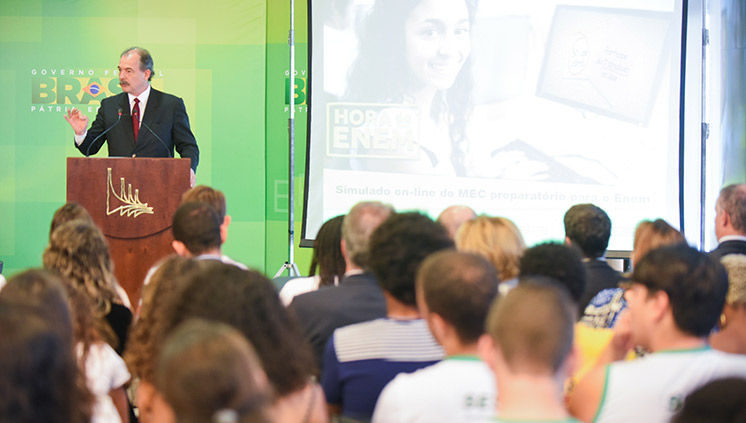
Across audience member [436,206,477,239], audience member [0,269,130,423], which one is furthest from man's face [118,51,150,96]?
audience member [0,269,130,423]

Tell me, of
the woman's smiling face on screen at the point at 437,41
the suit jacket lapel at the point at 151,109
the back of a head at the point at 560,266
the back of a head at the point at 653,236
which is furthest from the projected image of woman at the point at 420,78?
the back of a head at the point at 560,266

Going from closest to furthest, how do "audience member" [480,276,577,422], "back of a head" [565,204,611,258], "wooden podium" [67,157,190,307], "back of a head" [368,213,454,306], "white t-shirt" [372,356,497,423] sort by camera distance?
"audience member" [480,276,577,422] < "white t-shirt" [372,356,497,423] < "back of a head" [368,213,454,306] < "back of a head" [565,204,611,258] < "wooden podium" [67,157,190,307]

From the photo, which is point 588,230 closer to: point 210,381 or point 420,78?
point 420,78

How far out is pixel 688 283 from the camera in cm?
189

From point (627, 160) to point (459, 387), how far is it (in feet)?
14.3

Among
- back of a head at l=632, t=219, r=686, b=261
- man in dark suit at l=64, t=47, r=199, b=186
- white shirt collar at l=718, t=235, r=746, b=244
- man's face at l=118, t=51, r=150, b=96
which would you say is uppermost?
man's face at l=118, t=51, r=150, b=96

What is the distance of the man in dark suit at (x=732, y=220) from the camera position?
3.82 m

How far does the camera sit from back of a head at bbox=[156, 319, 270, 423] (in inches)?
37.9

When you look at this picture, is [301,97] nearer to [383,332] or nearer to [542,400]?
[383,332]

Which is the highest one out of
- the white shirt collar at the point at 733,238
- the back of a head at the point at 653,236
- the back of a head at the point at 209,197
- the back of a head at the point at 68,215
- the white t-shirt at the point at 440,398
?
the back of a head at the point at 209,197

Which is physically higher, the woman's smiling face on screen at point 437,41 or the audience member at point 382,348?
the woman's smiling face on screen at point 437,41

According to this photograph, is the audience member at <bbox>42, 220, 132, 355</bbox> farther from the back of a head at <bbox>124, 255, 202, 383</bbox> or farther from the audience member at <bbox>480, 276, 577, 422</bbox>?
the audience member at <bbox>480, 276, 577, 422</bbox>

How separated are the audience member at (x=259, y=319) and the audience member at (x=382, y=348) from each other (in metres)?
0.31

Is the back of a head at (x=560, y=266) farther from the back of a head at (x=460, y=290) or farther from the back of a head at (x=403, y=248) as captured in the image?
the back of a head at (x=460, y=290)
